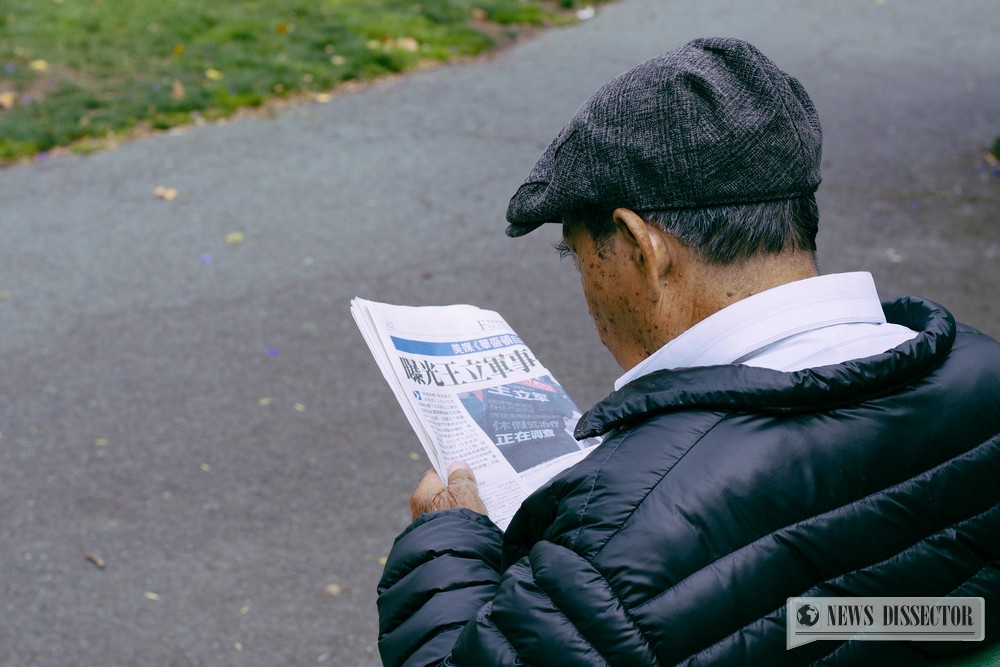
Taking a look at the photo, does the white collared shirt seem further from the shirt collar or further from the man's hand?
the man's hand

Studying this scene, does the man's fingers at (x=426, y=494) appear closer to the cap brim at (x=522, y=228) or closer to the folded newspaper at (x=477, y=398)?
the folded newspaper at (x=477, y=398)

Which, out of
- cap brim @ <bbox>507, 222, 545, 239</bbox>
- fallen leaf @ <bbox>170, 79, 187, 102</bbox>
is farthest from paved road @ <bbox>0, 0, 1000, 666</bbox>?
cap brim @ <bbox>507, 222, 545, 239</bbox>

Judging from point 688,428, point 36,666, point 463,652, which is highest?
point 688,428

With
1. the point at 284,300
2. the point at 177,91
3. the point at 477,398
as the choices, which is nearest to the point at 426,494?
the point at 477,398

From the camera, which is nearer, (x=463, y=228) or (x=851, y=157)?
(x=463, y=228)

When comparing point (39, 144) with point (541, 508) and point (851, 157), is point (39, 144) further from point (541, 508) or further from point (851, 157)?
point (541, 508)

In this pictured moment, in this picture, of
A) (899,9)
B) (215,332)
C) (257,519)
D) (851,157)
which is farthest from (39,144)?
(899,9)

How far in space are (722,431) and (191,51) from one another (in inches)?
254

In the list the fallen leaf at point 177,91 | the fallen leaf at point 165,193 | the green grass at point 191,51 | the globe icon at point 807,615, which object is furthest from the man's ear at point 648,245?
the fallen leaf at point 177,91

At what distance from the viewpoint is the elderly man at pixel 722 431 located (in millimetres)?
1081

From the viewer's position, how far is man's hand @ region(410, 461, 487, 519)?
5.40 ft

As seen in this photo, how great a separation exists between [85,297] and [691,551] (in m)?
3.74

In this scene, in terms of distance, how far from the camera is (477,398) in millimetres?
1795

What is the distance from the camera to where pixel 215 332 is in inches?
158
